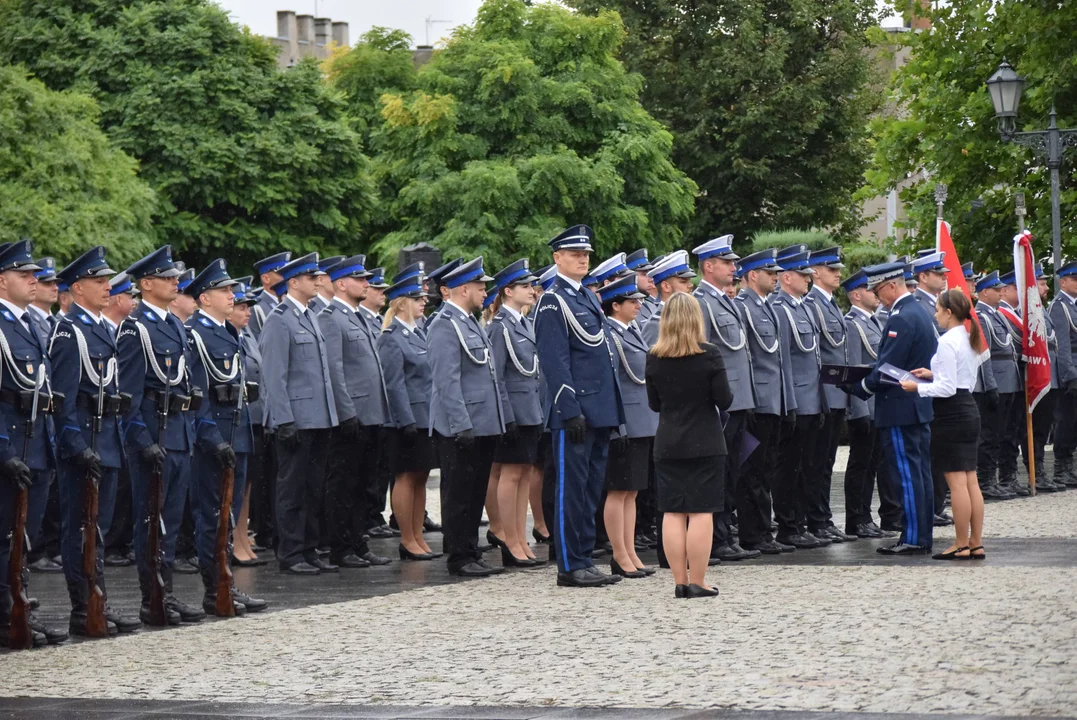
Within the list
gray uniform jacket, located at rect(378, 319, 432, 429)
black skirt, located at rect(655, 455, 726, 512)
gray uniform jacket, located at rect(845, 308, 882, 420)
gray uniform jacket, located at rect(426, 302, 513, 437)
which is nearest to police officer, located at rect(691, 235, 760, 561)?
gray uniform jacket, located at rect(426, 302, 513, 437)

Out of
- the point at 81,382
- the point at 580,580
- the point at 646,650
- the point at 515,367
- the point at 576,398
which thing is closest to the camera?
the point at 646,650

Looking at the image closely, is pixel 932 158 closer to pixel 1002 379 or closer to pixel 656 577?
pixel 1002 379

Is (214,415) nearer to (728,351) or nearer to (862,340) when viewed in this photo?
(728,351)

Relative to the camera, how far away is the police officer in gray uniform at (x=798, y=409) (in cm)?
1450

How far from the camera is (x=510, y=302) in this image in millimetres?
14188

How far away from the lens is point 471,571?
1319cm

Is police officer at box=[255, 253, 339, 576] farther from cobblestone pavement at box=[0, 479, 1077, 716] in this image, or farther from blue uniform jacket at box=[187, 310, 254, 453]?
cobblestone pavement at box=[0, 479, 1077, 716]

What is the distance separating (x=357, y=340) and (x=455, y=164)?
32.0 metres

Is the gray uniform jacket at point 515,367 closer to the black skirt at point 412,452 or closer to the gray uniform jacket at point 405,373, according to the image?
the gray uniform jacket at point 405,373

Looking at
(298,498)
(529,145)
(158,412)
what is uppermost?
(529,145)

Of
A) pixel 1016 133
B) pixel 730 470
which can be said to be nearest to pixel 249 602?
pixel 730 470

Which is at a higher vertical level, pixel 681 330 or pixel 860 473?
pixel 681 330

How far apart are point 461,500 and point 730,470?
6.84 ft

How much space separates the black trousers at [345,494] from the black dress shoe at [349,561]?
2cm
